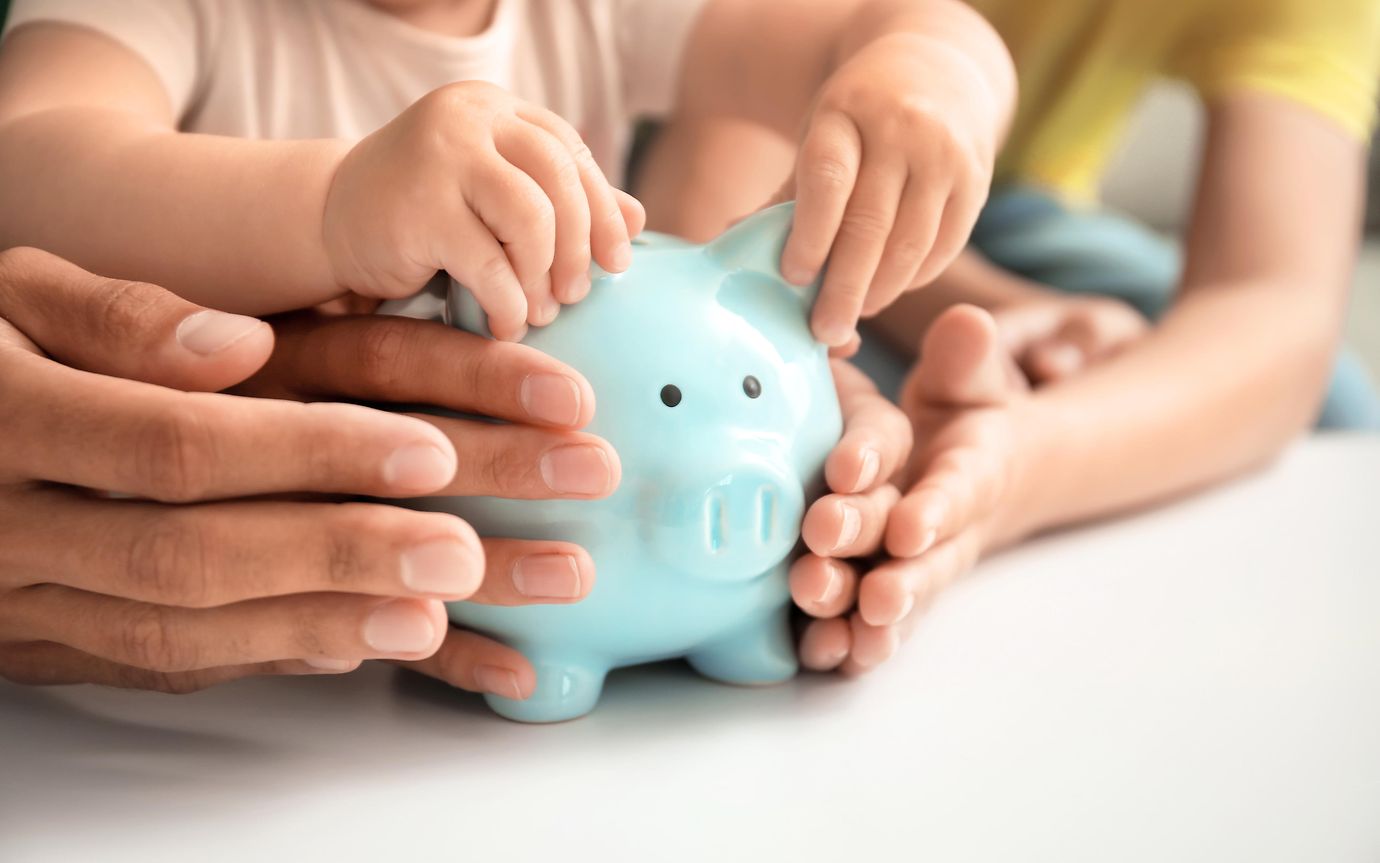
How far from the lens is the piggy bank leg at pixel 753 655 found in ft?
1.70

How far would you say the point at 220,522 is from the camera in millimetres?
414

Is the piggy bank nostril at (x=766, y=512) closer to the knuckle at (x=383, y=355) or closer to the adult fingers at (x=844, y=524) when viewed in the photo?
the adult fingers at (x=844, y=524)

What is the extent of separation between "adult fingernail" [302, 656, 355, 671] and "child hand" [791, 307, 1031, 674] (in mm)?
173

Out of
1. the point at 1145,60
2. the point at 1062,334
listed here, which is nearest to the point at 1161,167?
the point at 1145,60

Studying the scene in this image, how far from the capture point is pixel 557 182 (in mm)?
423

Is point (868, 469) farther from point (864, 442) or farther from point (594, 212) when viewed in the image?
point (594, 212)

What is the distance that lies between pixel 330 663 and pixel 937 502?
0.25 m

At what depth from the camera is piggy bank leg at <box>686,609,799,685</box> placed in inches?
20.4

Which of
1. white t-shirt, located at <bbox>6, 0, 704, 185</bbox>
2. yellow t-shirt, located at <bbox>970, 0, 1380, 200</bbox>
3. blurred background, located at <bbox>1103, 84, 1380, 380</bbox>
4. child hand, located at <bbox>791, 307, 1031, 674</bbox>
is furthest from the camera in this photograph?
blurred background, located at <bbox>1103, 84, 1380, 380</bbox>

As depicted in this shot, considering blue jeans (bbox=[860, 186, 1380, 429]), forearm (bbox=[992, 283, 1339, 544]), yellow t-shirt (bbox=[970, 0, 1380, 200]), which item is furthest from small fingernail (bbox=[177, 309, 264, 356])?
yellow t-shirt (bbox=[970, 0, 1380, 200])

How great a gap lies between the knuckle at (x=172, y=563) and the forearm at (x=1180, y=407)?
40 centimetres

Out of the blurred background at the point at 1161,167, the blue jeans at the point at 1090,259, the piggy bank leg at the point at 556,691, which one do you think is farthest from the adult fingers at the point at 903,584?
the blurred background at the point at 1161,167

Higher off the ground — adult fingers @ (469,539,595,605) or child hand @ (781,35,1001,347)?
child hand @ (781,35,1001,347)

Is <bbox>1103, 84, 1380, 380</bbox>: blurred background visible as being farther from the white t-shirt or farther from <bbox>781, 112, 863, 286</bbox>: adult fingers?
<bbox>781, 112, 863, 286</bbox>: adult fingers
